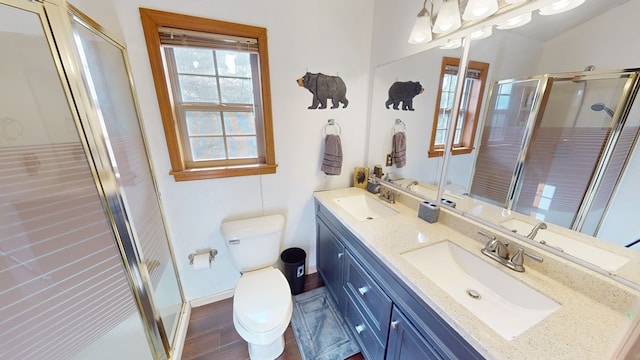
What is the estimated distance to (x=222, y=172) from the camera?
1.54 meters

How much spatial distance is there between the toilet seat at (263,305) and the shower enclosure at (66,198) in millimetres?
478

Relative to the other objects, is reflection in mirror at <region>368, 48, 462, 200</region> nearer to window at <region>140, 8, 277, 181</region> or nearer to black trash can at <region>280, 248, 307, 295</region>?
window at <region>140, 8, 277, 181</region>

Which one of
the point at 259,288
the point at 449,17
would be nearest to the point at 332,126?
the point at 449,17

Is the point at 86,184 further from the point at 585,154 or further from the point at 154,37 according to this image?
the point at 585,154

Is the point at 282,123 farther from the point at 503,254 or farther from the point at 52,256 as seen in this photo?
the point at 503,254

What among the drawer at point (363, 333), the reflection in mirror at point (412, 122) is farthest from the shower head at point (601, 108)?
the drawer at point (363, 333)

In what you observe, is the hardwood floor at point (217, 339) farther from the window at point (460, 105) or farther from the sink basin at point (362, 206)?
the window at point (460, 105)

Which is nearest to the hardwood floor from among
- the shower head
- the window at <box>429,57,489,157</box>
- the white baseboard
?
the white baseboard

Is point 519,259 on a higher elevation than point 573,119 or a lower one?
lower

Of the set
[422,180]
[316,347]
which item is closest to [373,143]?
[422,180]

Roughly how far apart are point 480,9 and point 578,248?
1.07 m

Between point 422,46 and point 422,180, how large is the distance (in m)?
0.86

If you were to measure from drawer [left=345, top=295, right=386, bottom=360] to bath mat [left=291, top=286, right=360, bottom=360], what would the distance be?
4.8 inches

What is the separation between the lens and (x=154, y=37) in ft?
4.04
